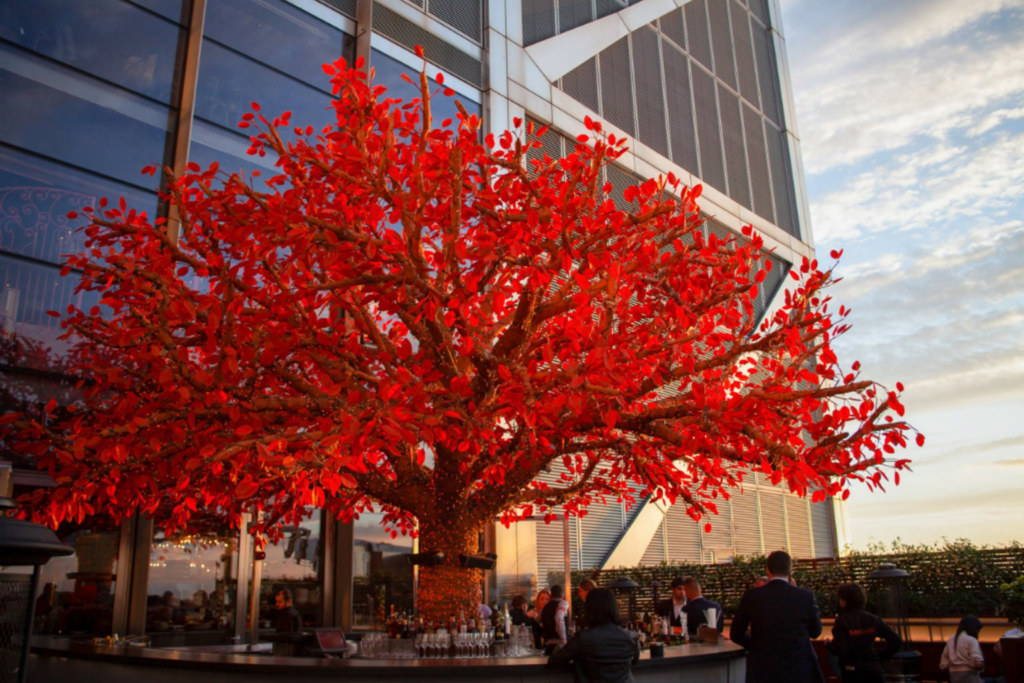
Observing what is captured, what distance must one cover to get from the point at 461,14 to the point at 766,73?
13229 mm

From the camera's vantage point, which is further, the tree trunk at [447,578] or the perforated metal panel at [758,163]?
the perforated metal panel at [758,163]

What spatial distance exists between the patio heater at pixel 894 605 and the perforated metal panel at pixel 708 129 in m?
11.2

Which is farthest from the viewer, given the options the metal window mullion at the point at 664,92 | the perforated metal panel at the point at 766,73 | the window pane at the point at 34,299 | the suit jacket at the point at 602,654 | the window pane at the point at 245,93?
the perforated metal panel at the point at 766,73

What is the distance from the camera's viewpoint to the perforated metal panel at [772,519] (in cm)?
1892

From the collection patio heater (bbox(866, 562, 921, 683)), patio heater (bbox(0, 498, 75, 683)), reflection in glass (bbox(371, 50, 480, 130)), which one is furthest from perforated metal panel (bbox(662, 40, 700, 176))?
patio heater (bbox(0, 498, 75, 683))

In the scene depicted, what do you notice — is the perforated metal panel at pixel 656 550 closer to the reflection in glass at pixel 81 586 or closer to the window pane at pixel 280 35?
the reflection in glass at pixel 81 586

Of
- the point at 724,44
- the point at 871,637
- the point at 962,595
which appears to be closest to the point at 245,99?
the point at 871,637

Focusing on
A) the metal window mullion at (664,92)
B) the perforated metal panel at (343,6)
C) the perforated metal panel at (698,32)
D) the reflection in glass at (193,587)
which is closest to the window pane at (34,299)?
the reflection in glass at (193,587)

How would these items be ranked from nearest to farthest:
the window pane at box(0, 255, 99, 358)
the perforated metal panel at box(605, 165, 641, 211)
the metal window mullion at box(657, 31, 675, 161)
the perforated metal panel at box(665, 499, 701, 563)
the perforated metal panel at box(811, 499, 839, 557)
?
the window pane at box(0, 255, 99, 358) → the perforated metal panel at box(605, 165, 641, 211) → the perforated metal panel at box(665, 499, 701, 563) → the metal window mullion at box(657, 31, 675, 161) → the perforated metal panel at box(811, 499, 839, 557)

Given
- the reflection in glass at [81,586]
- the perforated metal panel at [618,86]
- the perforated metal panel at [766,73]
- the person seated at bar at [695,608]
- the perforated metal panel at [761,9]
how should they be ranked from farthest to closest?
the perforated metal panel at [761,9] → the perforated metal panel at [766,73] → the perforated metal panel at [618,86] → the reflection in glass at [81,586] → the person seated at bar at [695,608]

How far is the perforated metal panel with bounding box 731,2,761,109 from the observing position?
2270 centimetres

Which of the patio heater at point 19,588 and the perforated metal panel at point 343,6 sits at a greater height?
the perforated metal panel at point 343,6

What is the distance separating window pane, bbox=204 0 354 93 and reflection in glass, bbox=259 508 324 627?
6932mm

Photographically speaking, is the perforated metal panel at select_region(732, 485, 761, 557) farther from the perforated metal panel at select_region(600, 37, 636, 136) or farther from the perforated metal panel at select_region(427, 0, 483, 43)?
the perforated metal panel at select_region(427, 0, 483, 43)
